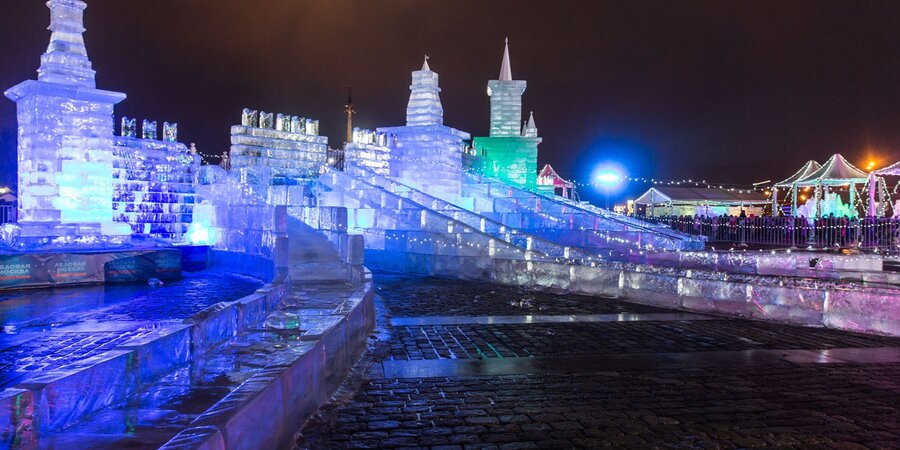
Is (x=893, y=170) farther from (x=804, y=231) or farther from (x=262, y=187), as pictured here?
(x=262, y=187)

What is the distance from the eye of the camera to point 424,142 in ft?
80.1

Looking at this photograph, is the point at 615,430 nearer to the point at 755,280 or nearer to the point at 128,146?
the point at 755,280

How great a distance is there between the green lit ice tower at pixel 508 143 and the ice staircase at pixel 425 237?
1525 cm

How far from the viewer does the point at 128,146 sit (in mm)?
18922

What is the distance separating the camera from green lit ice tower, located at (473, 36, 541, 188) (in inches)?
1363

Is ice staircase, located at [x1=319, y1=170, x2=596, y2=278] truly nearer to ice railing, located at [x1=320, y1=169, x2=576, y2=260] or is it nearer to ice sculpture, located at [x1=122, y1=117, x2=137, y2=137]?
ice railing, located at [x1=320, y1=169, x2=576, y2=260]

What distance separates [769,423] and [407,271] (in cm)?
1277

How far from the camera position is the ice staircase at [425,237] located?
1559 centimetres

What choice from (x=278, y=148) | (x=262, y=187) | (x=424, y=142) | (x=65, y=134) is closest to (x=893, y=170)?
(x=424, y=142)

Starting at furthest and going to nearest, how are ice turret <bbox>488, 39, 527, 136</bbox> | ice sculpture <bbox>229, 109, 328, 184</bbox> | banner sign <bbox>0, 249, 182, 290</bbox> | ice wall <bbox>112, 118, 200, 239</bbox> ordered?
ice turret <bbox>488, 39, 527, 136</bbox>, ice sculpture <bbox>229, 109, 328, 184</bbox>, ice wall <bbox>112, 118, 200, 239</bbox>, banner sign <bbox>0, 249, 182, 290</bbox>

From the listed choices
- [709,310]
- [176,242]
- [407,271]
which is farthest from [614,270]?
[176,242]

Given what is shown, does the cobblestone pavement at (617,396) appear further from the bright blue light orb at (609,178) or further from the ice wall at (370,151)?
the bright blue light orb at (609,178)

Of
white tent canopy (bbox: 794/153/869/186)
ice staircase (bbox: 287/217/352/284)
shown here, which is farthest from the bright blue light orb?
ice staircase (bbox: 287/217/352/284)

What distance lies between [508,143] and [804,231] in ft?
50.1
